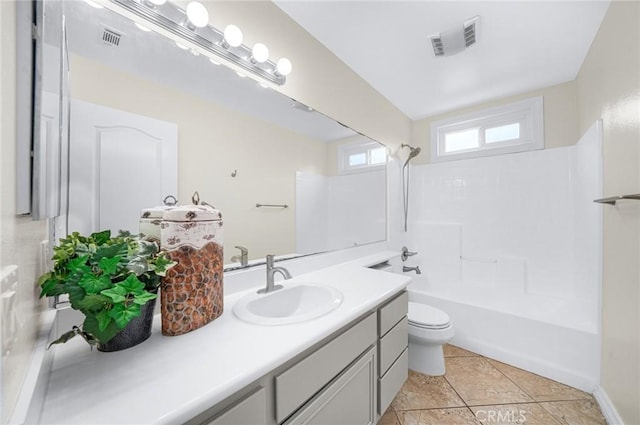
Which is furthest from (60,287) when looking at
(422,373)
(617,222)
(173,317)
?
(617,222)

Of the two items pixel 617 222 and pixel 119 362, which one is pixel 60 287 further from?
pixel 617 222

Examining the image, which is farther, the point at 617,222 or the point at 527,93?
the point at 527,93

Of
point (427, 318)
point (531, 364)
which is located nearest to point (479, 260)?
point (531, 364)

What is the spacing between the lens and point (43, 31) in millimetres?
556

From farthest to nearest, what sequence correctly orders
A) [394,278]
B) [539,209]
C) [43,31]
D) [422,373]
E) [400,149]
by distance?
1. [400,149]
2. [539,209]
3. [422,373]
4. [394,278]
5. [43,31]

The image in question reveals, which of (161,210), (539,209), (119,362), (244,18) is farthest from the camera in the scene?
(539,209)

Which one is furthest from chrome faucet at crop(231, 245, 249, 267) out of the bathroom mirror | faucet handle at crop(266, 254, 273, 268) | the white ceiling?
the white ceiling

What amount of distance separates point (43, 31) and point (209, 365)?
2.87 feet

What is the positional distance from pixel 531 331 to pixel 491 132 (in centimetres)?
193

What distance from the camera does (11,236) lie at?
426mm

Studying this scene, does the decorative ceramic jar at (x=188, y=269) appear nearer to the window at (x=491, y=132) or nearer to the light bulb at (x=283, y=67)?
the light bulb at (x=283, y=67)

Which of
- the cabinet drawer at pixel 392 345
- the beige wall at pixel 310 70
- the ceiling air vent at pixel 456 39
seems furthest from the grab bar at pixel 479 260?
the ceiling air vent at pixel 456 39

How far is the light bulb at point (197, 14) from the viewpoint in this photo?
1048mm

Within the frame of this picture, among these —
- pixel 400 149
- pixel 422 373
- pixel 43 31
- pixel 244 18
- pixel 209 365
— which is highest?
pixel 244 18
